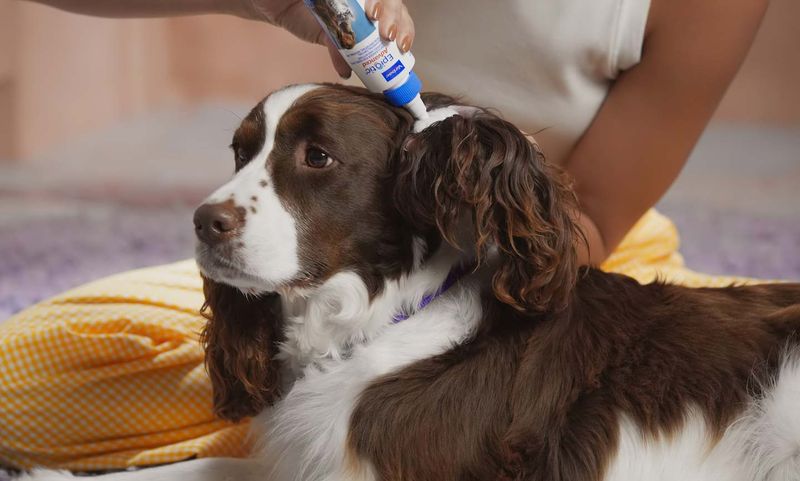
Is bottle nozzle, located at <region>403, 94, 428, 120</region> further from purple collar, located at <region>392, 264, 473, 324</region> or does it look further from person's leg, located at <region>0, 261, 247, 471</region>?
person's leg, located at <region>0, 261, 247, 471</region>

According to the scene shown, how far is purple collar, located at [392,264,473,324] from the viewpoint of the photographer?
2.44 metres

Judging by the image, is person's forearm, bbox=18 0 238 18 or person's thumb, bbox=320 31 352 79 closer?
person's thumb, bbox=320 31 352 79

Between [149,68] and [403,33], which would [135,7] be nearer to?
[403,33]

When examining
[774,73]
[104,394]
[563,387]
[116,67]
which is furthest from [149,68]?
[563,387]

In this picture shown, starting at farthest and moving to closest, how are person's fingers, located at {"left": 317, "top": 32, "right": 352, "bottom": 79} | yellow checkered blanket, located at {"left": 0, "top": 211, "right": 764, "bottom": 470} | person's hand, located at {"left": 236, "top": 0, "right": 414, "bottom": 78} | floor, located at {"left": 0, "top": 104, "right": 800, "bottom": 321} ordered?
floor, located at {"left": 0, "top": 104, "right": 800, "bottom": 321}, yellow checkered blanket, located at {"left": 0, "top": 211, "right": 764, "bottom": 470}, person's fingers, located at {"left": 317, "top": 32, "right": 352, "bottom": 79}, person's hand, located at {"left": 236, "top": 0, "right": 414, "bottom": 78}

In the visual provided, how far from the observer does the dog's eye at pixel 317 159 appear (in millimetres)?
2342

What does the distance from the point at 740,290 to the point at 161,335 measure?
1.63 m

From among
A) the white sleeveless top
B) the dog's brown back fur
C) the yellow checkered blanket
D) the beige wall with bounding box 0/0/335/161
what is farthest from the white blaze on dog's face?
the beige wall with bounding box 0/0/335/161

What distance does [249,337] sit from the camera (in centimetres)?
260

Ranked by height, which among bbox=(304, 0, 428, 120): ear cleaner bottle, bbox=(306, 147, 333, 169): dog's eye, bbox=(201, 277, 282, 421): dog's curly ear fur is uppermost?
bbox=(304, 0, 428, 120): ear cleaner bottle

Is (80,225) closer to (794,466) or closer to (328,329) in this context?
(328,329)

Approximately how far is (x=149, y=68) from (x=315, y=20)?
19.5 ft

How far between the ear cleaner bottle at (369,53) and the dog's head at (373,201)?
5cm

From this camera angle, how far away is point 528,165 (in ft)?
7.54
